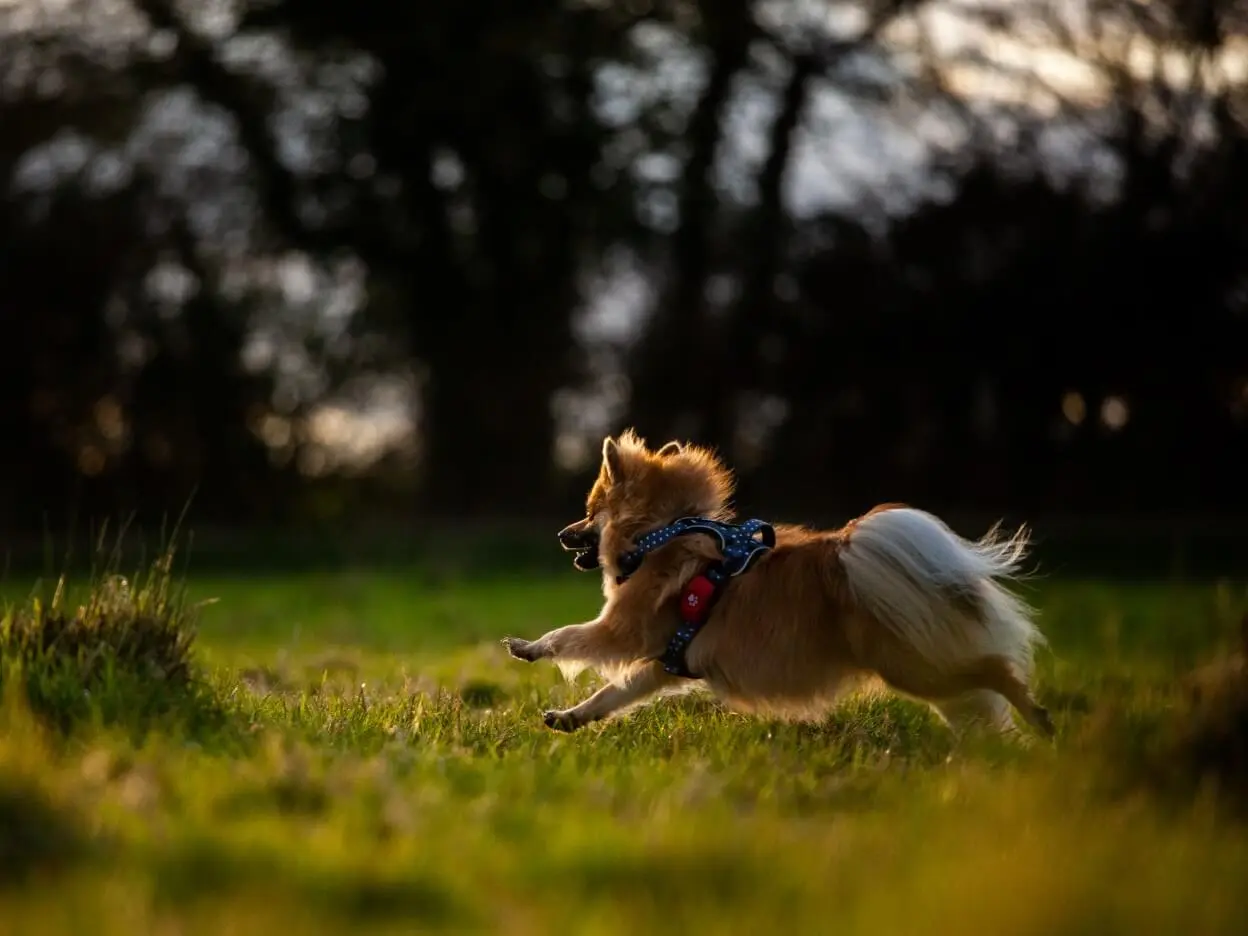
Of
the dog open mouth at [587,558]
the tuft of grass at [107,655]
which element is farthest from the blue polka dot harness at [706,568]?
the tuft of grass at [107,655]

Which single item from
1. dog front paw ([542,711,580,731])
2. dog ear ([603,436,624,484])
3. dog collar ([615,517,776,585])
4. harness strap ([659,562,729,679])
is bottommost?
dog front paw ([542,711,580,731])

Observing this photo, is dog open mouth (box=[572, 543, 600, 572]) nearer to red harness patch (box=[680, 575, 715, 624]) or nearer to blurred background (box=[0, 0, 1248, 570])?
red harness patch (box=[680, 575, 715, 624])

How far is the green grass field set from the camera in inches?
118

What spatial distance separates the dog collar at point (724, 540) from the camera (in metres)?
5.66

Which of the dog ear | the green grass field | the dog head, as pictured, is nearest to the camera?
the green grass field

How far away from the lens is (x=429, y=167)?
18.4 meters

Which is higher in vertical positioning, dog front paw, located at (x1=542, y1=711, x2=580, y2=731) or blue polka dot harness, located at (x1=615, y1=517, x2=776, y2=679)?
blue polka dot harness, located at (x1=615, y1=517, x2=776, y2=679)

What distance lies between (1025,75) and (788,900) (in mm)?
16823

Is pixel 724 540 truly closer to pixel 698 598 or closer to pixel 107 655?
pixel 698 598

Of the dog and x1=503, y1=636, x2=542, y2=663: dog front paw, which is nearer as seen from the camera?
the dog

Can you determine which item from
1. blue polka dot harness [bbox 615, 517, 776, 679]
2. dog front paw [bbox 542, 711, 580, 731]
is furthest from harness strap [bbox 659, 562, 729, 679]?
dog front paw [bbox 542, 711, 580, 731]

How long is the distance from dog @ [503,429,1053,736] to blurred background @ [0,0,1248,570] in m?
11.9

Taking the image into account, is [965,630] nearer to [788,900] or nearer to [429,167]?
[788,900]

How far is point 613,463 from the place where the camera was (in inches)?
241
